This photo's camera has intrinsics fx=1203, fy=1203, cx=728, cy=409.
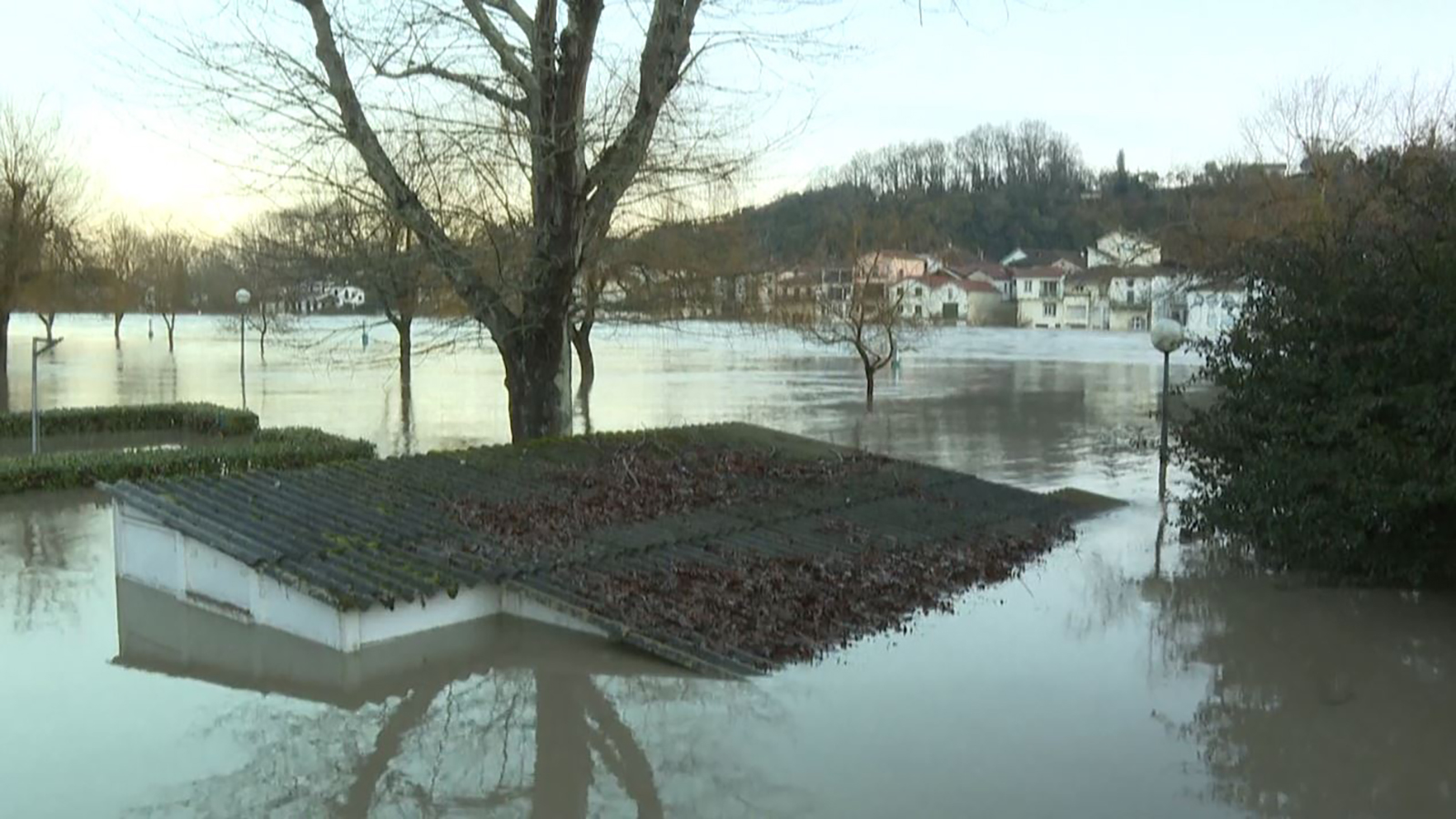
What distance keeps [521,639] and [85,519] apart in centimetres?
641

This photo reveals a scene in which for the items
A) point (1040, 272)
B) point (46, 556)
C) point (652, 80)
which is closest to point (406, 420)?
point (652, 80)

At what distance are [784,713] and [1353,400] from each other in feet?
17.0

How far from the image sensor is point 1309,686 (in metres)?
7.17

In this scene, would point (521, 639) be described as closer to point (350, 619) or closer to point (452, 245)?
point (350, 619)

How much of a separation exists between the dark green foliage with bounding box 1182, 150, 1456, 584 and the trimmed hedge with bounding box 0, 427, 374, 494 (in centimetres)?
991

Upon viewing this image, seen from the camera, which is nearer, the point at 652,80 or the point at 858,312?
the point at 652,80

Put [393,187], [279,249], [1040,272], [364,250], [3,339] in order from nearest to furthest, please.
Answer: [393,187], [364,250], [279,249], [3,339], [1040,272]

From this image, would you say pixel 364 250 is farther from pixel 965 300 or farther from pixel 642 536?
pixel 965 300

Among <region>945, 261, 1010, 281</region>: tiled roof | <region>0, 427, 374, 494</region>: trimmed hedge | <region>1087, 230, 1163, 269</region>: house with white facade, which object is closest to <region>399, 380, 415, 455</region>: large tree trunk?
<region>0, 427, 374, 494</region>: trimmed hedge

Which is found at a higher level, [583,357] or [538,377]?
[538,377]

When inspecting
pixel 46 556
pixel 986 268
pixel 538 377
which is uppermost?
pixel 986 268

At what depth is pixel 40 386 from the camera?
30375 millimetres

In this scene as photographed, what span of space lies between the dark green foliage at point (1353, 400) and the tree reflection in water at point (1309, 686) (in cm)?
50

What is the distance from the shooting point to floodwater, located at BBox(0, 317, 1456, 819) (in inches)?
208
